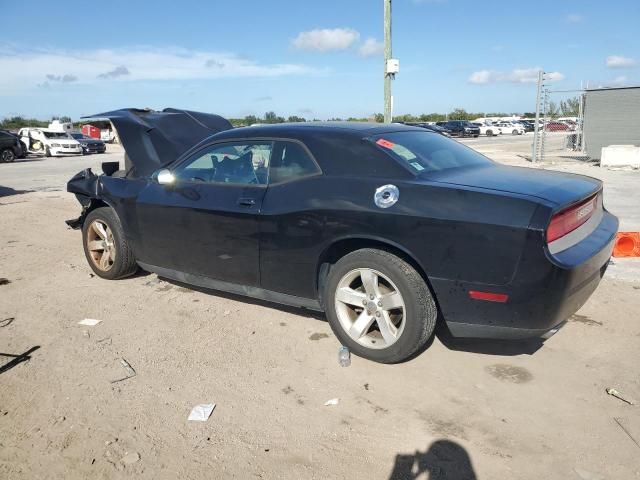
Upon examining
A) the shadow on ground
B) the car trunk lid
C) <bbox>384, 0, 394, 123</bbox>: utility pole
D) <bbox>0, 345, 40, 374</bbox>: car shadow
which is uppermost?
<bbox>384, 0, 394, 123</bbox>: utility pole

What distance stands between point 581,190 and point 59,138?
30.1 m

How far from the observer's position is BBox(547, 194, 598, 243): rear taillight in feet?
9.64

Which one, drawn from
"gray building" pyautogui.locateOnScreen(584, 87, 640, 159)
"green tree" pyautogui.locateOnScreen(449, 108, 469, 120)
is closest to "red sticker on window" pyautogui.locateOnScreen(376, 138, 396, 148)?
"gray building" pyautogui.locateOnScreen(584, 87, 640, 159)

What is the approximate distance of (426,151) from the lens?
3914 mm

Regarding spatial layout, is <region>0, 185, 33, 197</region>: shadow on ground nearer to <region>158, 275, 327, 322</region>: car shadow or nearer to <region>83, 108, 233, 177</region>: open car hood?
<region>83, 108, 233, 177</region>: open car hood

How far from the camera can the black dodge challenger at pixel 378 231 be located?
2.99 meters

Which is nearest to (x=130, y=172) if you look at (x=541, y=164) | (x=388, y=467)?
(x=388, y=467)

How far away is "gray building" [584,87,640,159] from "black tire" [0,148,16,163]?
2406 centimetres

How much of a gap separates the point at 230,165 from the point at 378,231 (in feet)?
5.08

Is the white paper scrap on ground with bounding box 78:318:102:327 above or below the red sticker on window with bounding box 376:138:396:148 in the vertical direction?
below

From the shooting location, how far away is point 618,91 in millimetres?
17625

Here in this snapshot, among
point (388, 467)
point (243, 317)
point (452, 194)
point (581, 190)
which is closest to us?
point (388, 467)

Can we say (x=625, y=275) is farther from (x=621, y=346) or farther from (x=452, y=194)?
(x=452, y=194)

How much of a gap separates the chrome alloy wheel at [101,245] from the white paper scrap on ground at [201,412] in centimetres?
267
